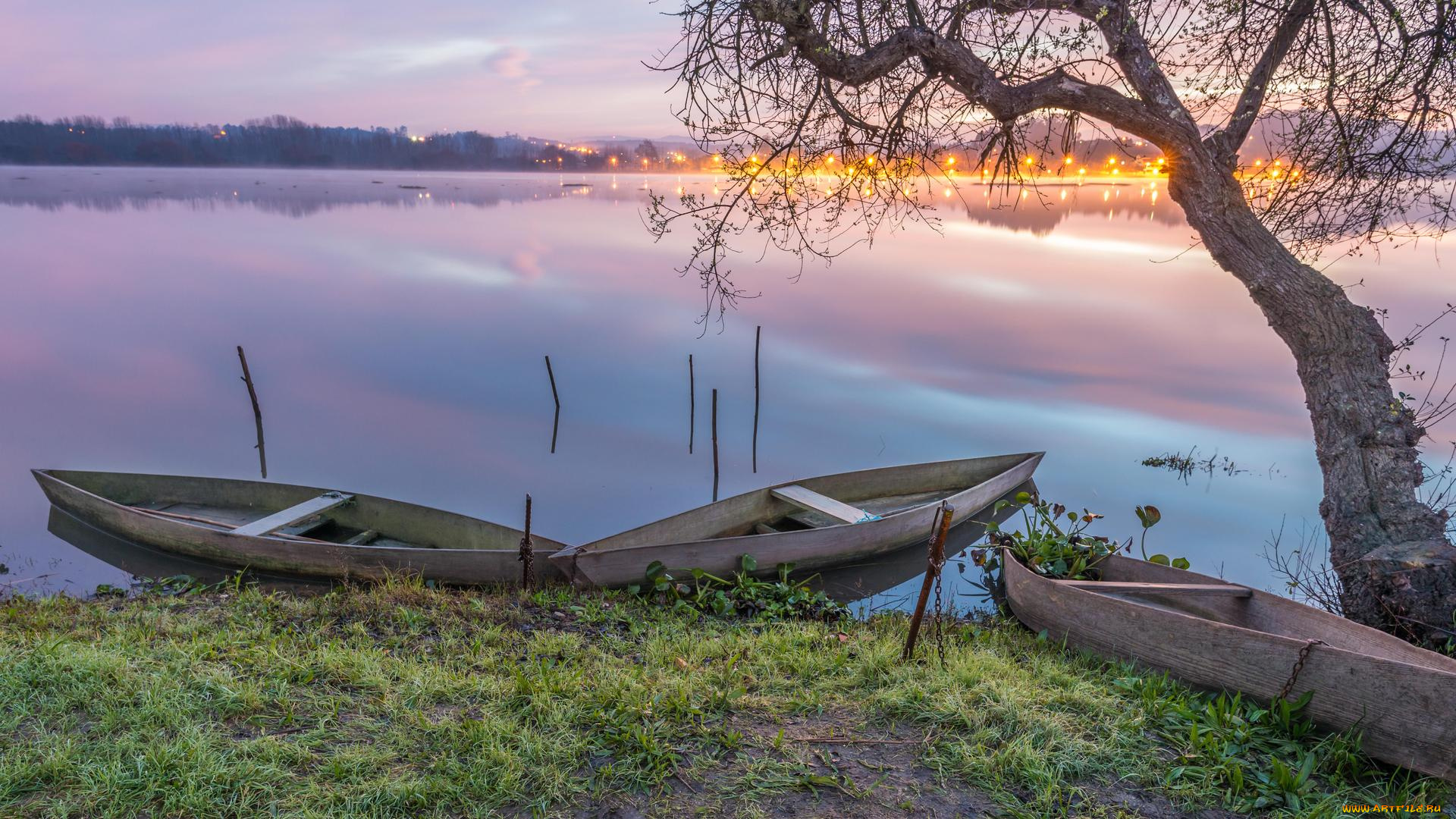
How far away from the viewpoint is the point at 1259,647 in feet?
14.0

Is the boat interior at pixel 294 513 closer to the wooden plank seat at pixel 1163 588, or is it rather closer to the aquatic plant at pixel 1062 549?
the aquatic plant at pixel 1062 549

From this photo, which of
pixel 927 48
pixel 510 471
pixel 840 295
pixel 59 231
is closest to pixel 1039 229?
pixel 840 295

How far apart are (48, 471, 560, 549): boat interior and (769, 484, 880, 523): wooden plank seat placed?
2.92 meters

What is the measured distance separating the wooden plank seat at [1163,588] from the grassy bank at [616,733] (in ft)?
2.11

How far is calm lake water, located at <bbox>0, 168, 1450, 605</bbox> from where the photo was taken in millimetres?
12539

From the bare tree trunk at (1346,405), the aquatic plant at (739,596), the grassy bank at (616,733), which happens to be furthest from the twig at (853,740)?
the bare tree trunk at (1346,405)

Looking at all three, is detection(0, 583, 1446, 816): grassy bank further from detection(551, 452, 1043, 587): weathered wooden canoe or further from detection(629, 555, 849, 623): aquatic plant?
detection(551, 452, 1043, 587): weathered wooden canoe

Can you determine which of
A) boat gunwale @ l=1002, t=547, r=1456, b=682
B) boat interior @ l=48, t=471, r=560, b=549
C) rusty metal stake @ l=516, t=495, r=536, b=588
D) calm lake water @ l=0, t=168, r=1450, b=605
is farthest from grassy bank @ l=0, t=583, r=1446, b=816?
calm lake water @ l=0, t=168, r=1450, b=605

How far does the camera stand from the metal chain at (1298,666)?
4.02m

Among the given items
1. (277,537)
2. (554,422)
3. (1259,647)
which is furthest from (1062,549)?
(554,422)

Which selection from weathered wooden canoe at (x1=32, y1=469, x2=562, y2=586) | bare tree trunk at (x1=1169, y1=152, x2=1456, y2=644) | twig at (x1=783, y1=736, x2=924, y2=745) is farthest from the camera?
weathered wooden canoe at (x1=32, y1=469, x2=562, y2=586)

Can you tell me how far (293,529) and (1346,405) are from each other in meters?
10.1

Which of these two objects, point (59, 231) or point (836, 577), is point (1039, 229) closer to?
point (836, 577)

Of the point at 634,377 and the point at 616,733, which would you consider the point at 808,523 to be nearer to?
the point at 616,733
